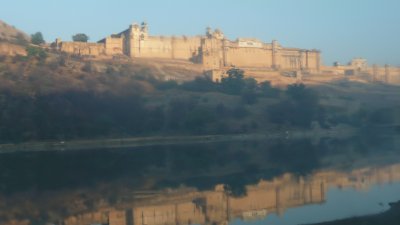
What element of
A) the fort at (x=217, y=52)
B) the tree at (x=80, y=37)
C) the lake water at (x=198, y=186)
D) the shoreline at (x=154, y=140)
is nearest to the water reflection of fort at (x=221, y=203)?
the lake water at (x=198, y=186)

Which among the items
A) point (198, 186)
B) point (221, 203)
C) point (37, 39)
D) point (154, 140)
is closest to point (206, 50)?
point (37, 39)

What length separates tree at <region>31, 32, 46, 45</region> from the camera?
5134 centimetres

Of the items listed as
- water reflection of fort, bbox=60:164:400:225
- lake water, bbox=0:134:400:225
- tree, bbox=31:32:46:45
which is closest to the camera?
water reflection of fort, bbox=60:164:400:225

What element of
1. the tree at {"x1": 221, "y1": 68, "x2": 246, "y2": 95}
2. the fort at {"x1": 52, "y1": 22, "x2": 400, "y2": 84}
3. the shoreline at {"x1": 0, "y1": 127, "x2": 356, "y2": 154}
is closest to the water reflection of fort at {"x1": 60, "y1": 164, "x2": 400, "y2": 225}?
the shoreline at {"x1": 0, "y1": 127, "x2": 356, "y2": 154}

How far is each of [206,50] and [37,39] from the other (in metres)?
16.9

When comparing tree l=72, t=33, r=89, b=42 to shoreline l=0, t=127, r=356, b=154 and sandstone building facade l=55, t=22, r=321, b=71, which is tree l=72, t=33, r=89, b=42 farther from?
shoreline l=0, t=127, r=356, b=154

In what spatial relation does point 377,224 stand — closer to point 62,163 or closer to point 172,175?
point 172,175

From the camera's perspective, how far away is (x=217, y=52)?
55781mm

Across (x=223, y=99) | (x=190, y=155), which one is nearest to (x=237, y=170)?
(x=190, y=155)

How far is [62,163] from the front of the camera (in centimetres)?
2178

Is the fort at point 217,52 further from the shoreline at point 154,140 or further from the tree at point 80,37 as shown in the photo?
the shoreline at point 154,140

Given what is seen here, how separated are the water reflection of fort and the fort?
3386cm

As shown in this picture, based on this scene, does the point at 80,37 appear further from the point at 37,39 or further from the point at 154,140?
the point at 154,140

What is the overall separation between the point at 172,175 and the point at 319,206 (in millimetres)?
7099
